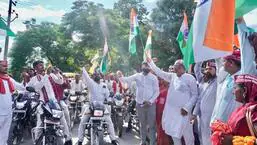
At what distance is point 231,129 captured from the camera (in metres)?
3.53

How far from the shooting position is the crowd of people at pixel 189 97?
144 inches

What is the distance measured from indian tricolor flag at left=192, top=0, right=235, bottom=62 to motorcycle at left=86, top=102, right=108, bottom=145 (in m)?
5.27

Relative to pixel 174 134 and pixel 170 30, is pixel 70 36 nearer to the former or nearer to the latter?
pixel 170 30

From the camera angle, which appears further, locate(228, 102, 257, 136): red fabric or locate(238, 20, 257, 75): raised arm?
locate(238, 20, 257, 75): raised arm

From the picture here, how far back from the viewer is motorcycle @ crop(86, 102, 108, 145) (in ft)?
29.9

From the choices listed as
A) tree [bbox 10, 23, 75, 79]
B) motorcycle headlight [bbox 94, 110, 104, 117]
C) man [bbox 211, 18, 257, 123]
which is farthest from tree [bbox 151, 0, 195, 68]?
man [bbox 211, 18, 257, 123]

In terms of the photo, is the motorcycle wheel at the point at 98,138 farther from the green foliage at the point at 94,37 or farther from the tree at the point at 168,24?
the tree at the point at 168,24

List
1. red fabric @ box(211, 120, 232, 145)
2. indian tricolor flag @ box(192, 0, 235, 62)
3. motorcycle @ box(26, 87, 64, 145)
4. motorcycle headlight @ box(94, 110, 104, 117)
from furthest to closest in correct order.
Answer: motorcycle headlight @ box(94, 110, 104, 117), motorcycle @ box(26, 87, 64, 145), indian tricolor flag @ box(192, 0, 235, 62), red fabric @ box(211, 120, 232, 145)

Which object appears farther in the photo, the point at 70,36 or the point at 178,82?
the point at 70,36

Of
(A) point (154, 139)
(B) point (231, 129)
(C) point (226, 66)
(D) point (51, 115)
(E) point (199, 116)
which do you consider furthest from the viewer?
(A) point (154, 139)

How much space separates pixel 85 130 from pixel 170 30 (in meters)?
32.1

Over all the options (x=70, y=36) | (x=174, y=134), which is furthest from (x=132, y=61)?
(x=174, y=134)

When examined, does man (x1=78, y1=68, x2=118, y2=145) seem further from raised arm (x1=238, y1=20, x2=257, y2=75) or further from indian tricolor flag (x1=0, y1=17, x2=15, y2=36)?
raised arm (x1=238, y1=20, x2=257, y2=75)

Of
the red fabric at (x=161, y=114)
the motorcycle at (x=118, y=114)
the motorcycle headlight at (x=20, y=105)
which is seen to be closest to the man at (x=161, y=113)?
the red fabric at (x=161, y=114)
